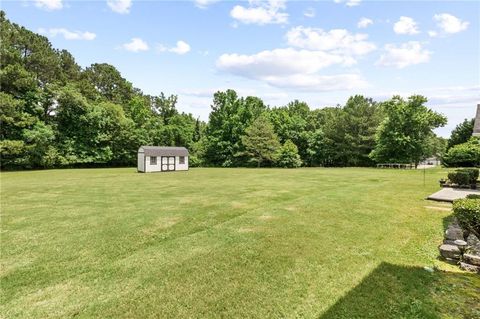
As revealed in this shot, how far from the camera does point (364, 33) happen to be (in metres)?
13.4

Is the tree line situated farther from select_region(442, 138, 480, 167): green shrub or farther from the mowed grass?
the mowed grass

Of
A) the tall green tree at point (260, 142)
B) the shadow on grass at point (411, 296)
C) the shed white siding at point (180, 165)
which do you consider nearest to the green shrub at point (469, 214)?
the shadow on grass at point (411, 296)

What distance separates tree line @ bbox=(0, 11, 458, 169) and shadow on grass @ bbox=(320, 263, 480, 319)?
103ft

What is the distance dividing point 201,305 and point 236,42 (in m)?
17.6

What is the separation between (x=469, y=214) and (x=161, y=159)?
A: 2473cm

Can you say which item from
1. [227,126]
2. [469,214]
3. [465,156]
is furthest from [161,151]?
[465,156]

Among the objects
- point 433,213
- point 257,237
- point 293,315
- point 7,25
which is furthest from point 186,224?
point 7,25

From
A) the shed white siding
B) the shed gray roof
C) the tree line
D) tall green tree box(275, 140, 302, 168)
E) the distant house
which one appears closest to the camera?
the distant house

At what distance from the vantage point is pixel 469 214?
5.58m

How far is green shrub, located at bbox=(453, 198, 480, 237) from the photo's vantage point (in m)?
5.46

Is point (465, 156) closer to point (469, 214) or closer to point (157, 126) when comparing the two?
point (469, 214)

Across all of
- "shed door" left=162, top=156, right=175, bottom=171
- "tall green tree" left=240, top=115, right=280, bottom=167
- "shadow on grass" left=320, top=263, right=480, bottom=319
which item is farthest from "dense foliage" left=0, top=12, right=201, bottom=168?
"shadow on grass" left=320, top=263, right=480, bottom=319

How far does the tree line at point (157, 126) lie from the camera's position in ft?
95.5

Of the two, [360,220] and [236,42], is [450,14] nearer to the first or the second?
[360,220]
